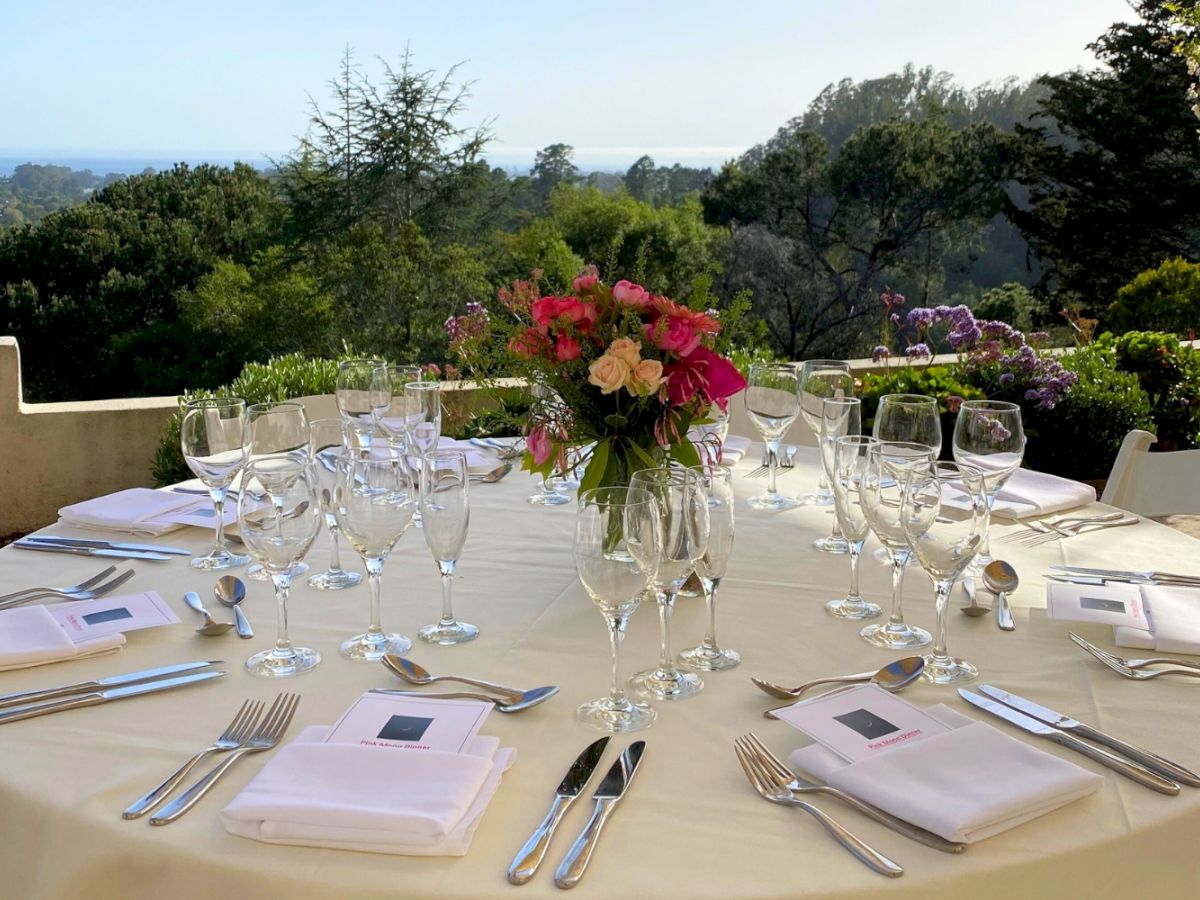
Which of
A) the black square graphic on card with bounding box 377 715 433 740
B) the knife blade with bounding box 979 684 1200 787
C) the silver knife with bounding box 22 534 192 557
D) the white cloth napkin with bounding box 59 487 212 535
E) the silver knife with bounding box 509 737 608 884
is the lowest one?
the silver knife with bounding box 509 737 608 884

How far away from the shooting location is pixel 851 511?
5.46 feet

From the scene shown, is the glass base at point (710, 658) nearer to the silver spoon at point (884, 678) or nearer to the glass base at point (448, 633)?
the silver spoon at point (884, 678)

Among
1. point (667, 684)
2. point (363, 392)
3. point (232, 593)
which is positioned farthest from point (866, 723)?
point (363, 392)

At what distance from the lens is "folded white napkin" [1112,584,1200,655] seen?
1.56 meters

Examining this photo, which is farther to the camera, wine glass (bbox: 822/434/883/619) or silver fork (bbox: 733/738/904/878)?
wine glass (bbox: 822/434/883/619)

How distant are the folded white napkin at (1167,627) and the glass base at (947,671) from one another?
0.27 metres

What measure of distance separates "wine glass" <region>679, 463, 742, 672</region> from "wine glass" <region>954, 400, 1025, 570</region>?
0.70 meters

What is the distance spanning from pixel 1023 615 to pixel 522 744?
91 cm

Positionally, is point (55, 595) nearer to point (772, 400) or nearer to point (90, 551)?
point (90, 551)

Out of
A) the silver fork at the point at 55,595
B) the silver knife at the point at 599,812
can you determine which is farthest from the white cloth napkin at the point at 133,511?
the silver knife at the point at 599,812

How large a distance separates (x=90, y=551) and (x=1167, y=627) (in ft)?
6.28

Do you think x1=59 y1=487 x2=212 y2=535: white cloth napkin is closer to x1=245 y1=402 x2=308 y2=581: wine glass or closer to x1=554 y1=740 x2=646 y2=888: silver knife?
x1=245 y1=402 x2=308 y2=581: wine glass

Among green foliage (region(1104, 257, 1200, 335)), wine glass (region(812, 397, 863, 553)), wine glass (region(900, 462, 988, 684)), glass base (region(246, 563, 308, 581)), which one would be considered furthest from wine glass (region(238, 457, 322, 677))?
green foliage (region(1104, 257, 1200, 335))

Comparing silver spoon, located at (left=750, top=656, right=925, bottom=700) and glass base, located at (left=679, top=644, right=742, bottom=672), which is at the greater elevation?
silver spoon, located at (left=750, top=656, right=925, bottom=700)
